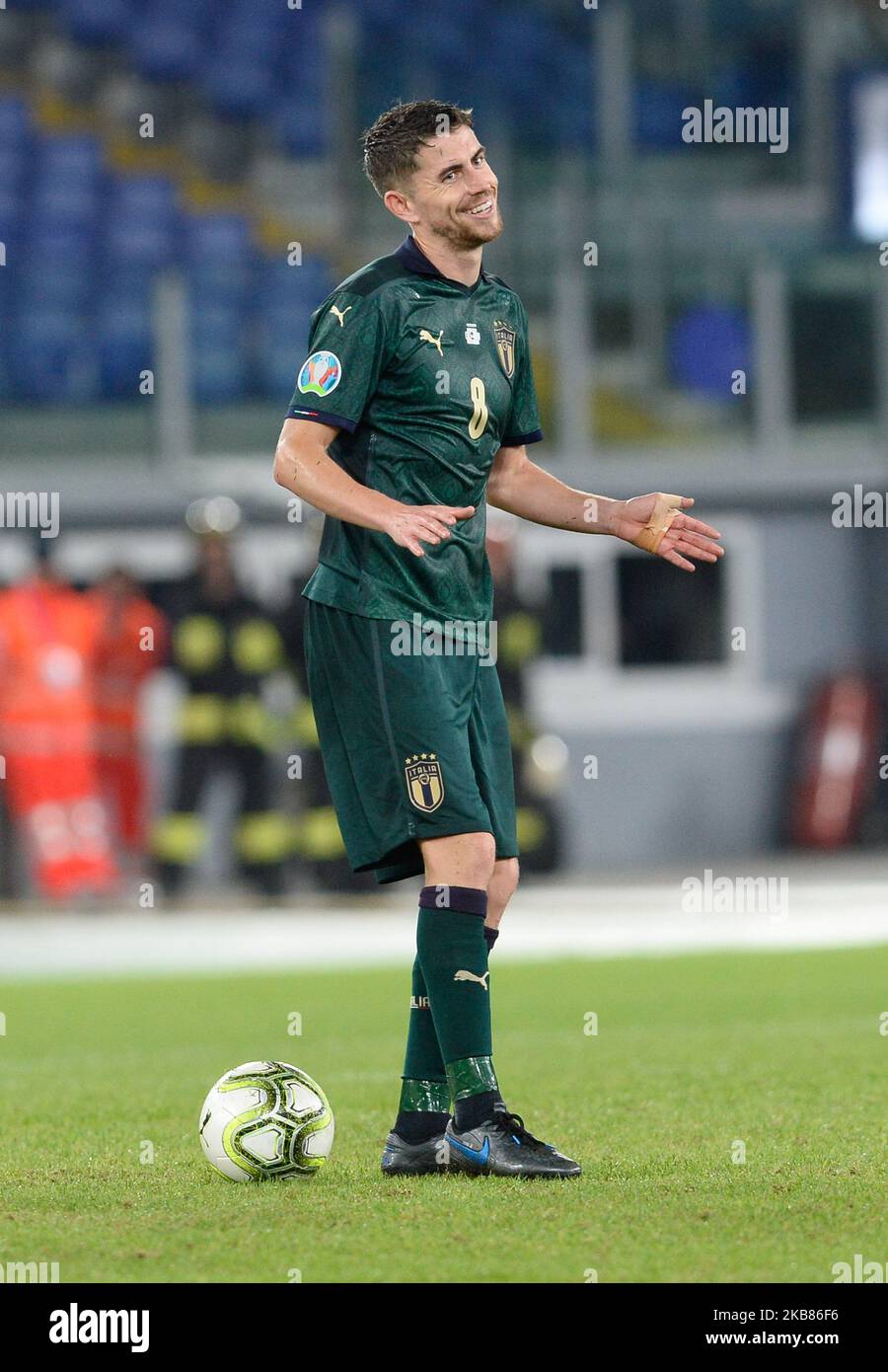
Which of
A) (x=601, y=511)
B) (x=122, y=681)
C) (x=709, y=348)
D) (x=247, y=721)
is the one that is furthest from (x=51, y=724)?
(x=601, y=511)

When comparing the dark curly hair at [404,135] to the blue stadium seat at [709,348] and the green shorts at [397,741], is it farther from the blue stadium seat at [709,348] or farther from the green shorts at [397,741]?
the blue stadium seat at [709,348]

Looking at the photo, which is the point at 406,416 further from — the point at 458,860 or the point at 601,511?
the point at 458,860

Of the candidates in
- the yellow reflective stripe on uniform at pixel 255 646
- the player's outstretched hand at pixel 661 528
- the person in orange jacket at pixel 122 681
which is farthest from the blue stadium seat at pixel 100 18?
the player's outstretched hand at pixel 661 528

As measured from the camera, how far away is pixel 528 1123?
19.6ft

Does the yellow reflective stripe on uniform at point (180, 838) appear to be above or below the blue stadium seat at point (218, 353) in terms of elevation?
below

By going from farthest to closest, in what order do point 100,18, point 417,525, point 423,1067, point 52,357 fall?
1. point 100,18
2. point 52,357
3. point 423,1067
4. point 417,525

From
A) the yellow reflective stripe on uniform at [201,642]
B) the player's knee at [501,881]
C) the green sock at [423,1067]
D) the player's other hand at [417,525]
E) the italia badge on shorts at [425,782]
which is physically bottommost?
the green sock at [423,1067]

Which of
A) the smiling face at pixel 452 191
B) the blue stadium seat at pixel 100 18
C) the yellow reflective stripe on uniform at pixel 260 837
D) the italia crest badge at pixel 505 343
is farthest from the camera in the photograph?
the blue stadium seat at pixel 100 18

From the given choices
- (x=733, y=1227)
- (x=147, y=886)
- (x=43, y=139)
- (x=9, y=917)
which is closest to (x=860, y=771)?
(x=147, y=886)

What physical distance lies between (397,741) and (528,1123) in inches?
53.7

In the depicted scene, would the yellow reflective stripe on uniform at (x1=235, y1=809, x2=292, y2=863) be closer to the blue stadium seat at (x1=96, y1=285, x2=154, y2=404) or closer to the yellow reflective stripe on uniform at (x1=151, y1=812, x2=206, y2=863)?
the yellow reflective stripe on uniform at (x1=151, y1=812, x2=206, y2=863)

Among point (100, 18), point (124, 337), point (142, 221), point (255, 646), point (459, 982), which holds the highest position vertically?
point (100, 18)

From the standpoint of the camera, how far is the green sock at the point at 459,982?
512 centimetres

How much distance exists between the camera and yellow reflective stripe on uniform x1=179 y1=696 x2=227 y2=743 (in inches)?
575
